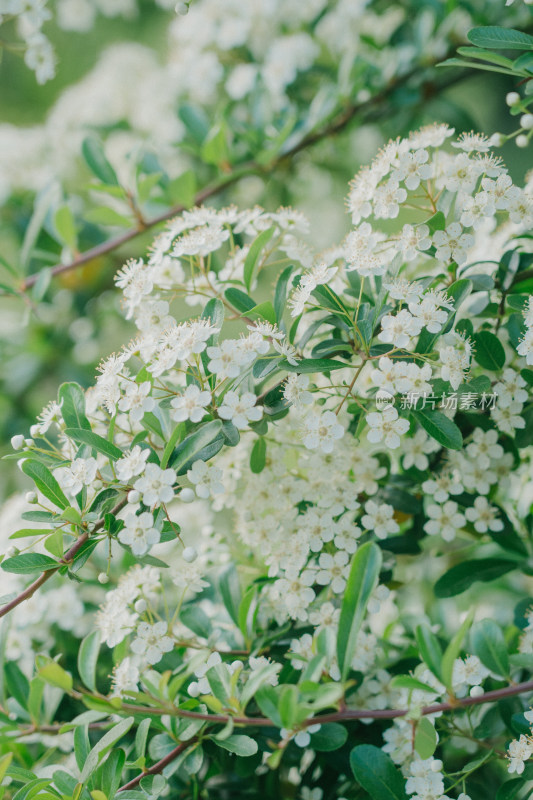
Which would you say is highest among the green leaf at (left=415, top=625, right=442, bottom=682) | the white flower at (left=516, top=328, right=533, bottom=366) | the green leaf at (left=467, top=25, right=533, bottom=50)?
the green leaf at (left=467, top=25, right=533, bottom=50)

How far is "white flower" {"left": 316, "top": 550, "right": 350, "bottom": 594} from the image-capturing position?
0.71 metres

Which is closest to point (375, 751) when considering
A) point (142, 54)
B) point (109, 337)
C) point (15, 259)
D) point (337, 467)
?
point (337, 467)

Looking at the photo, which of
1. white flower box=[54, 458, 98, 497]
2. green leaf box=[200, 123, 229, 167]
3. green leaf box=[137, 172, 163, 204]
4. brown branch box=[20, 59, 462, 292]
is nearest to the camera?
white flower box=[54, 458, 98, 497]

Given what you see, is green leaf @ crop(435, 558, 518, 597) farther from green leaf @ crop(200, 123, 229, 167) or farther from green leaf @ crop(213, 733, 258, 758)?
green leaf @ crop(200, 123, 229, 167)

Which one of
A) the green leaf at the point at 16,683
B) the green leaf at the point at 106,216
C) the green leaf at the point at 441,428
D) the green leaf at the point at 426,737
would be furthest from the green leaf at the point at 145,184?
the green leaf at the point at 426,737

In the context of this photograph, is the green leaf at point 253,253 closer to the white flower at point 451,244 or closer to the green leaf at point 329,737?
the white flower at point 451,244

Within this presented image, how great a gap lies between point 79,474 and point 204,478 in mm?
118

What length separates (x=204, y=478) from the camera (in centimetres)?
64

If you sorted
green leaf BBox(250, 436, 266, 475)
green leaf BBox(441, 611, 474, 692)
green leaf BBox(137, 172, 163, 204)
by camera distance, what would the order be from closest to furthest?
green leaf BBox(441, 611, 474, 692) → green leaf BBox(250, 436, 266, 475) → green leaf BBox(137, 172, 163, 204)

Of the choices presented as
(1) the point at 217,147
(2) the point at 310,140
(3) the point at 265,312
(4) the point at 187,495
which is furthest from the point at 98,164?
(4) the point at 187,495

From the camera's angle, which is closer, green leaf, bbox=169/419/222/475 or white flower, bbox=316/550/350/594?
green leaf, bbox=169/419/222/475

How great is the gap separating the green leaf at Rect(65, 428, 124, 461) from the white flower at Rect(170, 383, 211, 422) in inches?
2.7

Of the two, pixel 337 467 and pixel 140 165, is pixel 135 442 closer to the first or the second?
pixel 337 467

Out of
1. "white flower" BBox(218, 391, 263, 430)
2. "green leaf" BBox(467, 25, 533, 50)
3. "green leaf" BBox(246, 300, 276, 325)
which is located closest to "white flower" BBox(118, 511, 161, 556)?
"white flower" BBox(218, 391, 263, 430)
